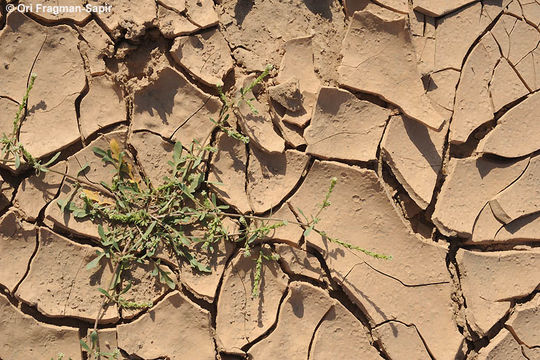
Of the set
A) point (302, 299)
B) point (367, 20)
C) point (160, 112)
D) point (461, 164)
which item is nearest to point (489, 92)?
point (461, 164)

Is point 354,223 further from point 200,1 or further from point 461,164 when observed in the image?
point 200,1

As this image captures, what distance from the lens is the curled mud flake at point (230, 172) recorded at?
104 inches

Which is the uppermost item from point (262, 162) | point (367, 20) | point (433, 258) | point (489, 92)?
point (367, 20)

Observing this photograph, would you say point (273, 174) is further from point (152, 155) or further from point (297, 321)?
point (297, 321)

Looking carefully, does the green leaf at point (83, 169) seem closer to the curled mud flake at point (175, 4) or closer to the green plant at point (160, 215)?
the green plant at point (160, 215)

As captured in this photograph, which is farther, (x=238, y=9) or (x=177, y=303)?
(x=238, y=9)

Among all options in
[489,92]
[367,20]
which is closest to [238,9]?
[367,20]

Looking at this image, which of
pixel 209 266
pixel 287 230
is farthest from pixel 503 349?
pixel 209 266

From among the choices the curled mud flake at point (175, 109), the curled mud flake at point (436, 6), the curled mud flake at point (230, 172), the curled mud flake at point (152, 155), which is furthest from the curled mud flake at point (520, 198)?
the curled mud flake at point (152, 155)

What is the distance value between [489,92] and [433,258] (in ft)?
2.73

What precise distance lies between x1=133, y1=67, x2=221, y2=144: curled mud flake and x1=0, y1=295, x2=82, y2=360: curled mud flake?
933mm

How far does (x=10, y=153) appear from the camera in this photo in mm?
2580

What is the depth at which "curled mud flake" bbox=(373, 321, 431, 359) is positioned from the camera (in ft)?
8.75

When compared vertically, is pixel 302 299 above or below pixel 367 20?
below
